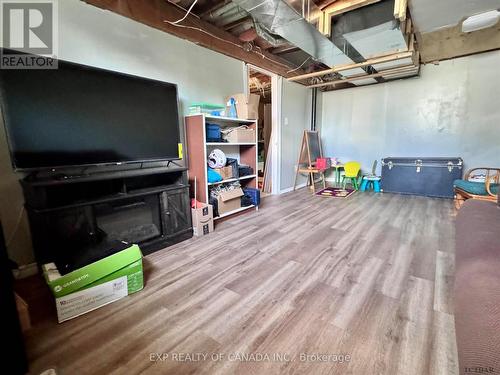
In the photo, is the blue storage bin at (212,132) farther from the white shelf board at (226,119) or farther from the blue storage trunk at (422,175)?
the blue storage trunk at (422,175)

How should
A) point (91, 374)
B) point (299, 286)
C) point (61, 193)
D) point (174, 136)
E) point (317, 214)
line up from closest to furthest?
point (91, 374)
point (299, 286)
point (61, 193)
point (174, 136)
point (317, 214)

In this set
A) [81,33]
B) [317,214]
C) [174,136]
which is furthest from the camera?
[317,214]

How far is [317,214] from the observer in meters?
3.27

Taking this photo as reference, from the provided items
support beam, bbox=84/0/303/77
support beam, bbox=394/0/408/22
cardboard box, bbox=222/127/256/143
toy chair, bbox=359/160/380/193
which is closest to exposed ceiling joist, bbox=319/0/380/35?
support beam, bbox=394/0/408/22

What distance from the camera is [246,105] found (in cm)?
313

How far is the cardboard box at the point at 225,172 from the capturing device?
2979mm

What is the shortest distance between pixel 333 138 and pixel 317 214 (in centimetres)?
304

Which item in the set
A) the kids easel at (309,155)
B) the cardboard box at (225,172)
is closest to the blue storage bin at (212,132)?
the cardboard box at (225,172)

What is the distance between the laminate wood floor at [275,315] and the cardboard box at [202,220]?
0.19 m

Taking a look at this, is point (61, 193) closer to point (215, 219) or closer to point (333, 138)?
point (215, 219)

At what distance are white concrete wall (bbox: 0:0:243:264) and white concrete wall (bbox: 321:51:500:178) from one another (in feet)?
10.9

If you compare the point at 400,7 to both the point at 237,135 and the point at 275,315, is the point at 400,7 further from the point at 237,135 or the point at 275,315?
the point at 275,315

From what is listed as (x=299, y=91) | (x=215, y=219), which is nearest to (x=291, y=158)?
(x=299, y=91)

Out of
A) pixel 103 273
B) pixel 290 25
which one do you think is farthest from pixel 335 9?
pixel 103 273
